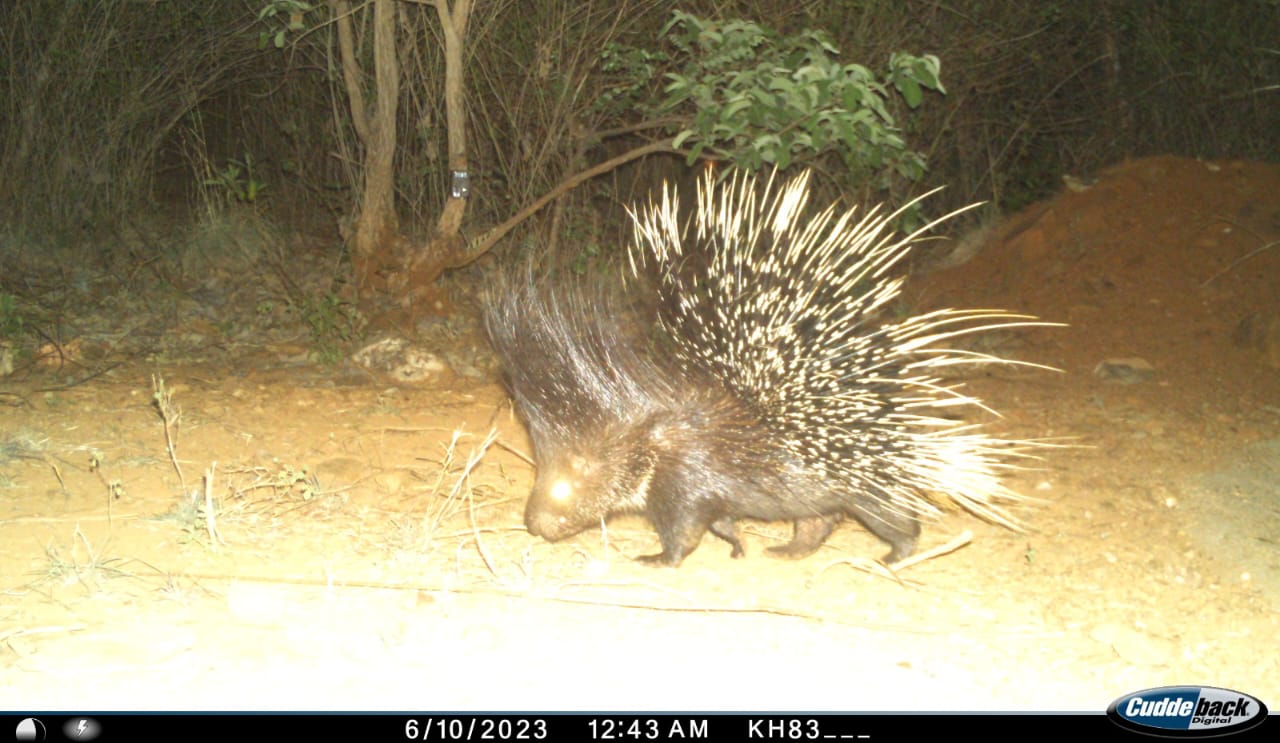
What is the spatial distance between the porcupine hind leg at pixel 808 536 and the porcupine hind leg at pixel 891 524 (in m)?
0.18

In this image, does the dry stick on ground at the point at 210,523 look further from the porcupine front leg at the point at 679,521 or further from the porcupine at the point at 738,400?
the porcupine front leg at the point at 679,521

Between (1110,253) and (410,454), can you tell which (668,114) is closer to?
(410,454)

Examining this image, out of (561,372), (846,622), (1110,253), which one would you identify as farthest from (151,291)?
(1110,253)

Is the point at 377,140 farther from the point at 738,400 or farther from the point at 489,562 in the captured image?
the point at 489,562

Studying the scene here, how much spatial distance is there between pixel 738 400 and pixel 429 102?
3834mm

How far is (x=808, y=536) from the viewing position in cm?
409

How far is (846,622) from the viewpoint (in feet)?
10.7

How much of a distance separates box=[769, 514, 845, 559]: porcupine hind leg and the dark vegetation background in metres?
3.12

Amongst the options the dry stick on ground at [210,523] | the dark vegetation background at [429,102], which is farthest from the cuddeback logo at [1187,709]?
the dark vegetation background at [429,102]

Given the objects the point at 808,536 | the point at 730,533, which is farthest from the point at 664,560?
the point at 808,536

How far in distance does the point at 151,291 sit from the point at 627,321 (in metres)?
3.86

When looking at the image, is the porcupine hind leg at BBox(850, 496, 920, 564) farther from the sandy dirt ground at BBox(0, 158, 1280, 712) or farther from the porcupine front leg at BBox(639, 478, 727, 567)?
the porcupine front leg at BBox(639, 478, 727, 567)

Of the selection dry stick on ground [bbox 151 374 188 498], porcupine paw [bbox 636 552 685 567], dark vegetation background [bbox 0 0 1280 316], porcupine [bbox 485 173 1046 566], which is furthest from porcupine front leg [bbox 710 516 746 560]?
dark vegetation background [bbox 0 0 1280 316]

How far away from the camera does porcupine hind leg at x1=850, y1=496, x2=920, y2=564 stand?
3830mm
